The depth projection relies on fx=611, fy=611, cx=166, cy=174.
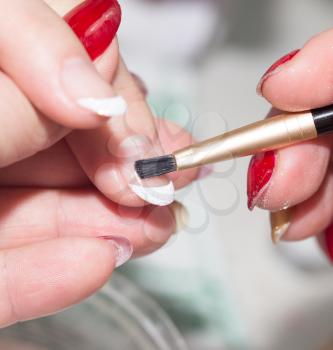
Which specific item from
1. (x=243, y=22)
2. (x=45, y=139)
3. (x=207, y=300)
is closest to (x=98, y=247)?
(x=45, y=139)

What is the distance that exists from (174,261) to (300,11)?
349 millimetres

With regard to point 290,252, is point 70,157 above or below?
above

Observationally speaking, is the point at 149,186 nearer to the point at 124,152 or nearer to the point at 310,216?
the point at 124,152

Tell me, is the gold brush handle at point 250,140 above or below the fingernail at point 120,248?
above

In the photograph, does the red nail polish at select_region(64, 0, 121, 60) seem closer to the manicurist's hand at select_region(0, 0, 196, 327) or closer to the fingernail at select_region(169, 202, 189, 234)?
the manicurist's hand at select_region(0, 0, 196, 327)

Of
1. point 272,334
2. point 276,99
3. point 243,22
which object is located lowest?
point 272,334

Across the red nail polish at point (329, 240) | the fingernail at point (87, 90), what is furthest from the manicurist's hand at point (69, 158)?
the red nail polish at point (329, 240)

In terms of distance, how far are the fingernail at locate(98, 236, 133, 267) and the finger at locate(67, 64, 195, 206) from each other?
21 millimetres

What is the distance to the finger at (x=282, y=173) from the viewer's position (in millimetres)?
324

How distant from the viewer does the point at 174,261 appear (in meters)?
0.54

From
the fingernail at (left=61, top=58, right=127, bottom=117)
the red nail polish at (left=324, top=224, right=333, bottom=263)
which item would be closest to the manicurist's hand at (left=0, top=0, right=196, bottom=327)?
the fingernail at (left=61, top=58, right=127, bottom=117)

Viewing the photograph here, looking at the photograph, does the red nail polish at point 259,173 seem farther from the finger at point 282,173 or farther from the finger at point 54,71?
the finger at point 54,71

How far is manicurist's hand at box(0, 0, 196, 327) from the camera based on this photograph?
0.24m

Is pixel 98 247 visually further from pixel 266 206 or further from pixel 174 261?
pixel 174 261
